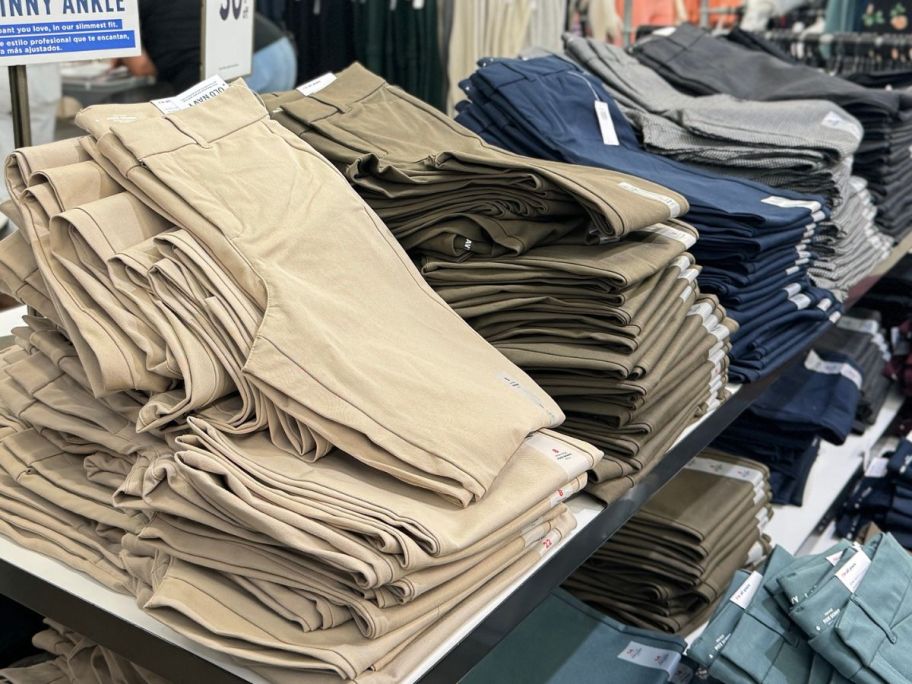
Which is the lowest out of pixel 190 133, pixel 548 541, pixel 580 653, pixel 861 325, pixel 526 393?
pixel 580 653

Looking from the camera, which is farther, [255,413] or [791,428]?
[791,428]

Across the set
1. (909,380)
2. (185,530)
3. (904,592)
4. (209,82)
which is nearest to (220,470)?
(185,530)

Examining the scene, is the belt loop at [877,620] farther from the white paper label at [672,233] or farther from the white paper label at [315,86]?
the white paper label at [315,86]

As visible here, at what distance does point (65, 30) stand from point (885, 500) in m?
2.09

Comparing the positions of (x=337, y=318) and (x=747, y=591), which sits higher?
(x=337, y=318)

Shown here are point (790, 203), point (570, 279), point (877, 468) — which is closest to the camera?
point (570, 279)

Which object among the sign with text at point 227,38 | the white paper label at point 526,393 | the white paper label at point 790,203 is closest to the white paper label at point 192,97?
the sign with text at point 227,38

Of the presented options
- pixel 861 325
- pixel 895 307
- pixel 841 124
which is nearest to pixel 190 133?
pixel 841 124

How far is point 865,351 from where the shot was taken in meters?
2.72

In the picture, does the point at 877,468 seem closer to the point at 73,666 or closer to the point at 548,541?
the point at 548,541

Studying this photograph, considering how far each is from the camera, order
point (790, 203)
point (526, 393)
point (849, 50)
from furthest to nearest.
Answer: point (849, 50), point (790, 203), point (526, 393)

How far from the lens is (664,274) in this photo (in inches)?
53.1

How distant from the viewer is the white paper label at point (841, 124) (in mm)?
1983

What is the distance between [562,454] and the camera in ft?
3.49
